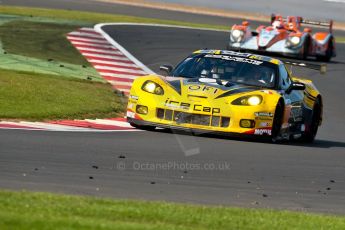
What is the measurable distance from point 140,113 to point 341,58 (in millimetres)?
17224

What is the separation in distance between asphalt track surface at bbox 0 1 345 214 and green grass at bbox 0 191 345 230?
66cm

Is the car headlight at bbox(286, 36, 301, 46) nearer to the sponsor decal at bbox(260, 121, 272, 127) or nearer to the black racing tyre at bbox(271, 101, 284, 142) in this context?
the black racing tyre at bbox(271, 101, 284, 142)

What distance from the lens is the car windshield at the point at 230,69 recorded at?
13.8m

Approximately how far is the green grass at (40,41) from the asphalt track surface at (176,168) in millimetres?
8153

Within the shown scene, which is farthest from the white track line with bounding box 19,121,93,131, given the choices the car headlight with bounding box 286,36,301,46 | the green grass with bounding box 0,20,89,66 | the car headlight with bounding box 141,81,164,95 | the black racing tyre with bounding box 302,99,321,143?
the car headlight with bounding box 286,36,301,46

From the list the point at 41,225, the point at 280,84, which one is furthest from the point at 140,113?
the point at 41,225

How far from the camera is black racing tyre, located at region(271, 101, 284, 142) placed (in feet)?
43.1

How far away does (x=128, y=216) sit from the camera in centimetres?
692

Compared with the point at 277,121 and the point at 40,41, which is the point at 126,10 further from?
the point at 277,121

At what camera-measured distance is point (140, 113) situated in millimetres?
12969

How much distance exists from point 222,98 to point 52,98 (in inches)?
127

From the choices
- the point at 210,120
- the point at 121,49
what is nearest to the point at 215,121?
the point at 210,120

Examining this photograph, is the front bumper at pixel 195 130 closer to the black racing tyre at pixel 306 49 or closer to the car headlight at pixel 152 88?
the car headlight at pixel 152 88

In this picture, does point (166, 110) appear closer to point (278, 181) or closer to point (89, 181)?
point (278, 181)
